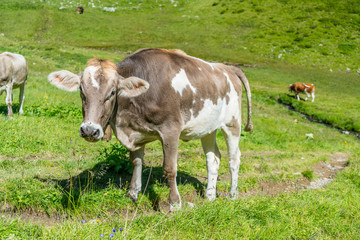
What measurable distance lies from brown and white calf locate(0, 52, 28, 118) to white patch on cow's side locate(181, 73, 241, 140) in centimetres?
802

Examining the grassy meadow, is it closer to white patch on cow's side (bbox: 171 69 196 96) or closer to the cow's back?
the cow's back

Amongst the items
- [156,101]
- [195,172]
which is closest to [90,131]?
[156,101]

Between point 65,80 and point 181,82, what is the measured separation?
7.22 feet

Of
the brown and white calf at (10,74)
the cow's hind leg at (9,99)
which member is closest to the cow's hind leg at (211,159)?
the cow's hind leg at (9,99)

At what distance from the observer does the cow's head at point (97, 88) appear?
4.93m

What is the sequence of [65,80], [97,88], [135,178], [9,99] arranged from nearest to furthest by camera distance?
1. [97,88]
2. [65,80]
3. [135,178]
4. [9,99]

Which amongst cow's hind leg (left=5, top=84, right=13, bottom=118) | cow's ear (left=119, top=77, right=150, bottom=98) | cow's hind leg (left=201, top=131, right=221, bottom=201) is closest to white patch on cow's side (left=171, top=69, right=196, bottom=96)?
cow's ear (left=119, top=77, right=150, bottom=98)

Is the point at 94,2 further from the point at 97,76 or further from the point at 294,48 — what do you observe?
the point at 97,76

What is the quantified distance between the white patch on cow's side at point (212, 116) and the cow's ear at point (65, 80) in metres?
2.24

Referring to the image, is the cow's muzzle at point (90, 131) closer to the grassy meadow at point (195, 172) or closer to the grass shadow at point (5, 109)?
the grassy meadow at point (195, 172)

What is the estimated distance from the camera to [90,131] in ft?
15.8

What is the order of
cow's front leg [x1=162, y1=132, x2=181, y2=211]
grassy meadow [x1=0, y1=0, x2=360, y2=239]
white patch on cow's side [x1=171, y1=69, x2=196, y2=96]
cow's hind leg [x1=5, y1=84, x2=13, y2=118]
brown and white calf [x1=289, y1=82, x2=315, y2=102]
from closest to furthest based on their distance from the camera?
grassy meadow [x1=0, y1=0, x2=360, y2=239] < cow's front leg [x1=162, y1=132, x2=181, y2=211] < white patch on cow's side [x1=171, y1=69, x2=196, y2=96] < cow's hind leg [x1=5, y1=84, x2=13, y2=118] < brown and white calf [x1=289, y1=82, x2=315, y2=102]

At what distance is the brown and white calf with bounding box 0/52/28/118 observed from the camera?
12136 mm

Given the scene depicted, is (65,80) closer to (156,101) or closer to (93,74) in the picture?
(93,74)
